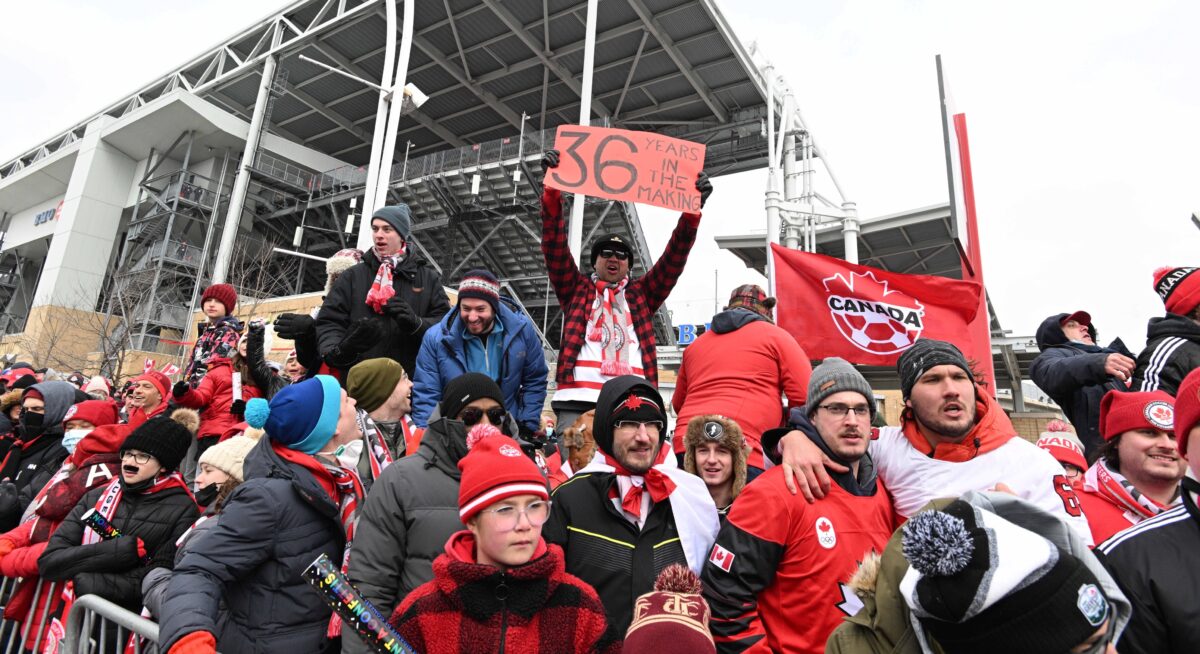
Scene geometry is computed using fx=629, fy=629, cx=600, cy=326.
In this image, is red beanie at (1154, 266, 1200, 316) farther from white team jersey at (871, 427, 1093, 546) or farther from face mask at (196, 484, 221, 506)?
face mask at (196, 484, 221, 506)

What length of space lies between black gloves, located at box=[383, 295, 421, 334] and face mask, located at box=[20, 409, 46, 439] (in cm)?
328

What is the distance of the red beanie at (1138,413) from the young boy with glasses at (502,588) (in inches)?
92.4

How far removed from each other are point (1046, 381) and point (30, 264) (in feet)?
150

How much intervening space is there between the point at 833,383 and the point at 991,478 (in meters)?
0.61

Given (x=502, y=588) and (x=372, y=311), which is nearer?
(x=502, y=588)

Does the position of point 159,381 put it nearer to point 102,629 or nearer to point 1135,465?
point 102,629

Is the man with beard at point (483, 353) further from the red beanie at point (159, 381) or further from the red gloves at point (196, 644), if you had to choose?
the red beanie at point (159, 381)

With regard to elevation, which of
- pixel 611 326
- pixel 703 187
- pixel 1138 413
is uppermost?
pixel 703 187

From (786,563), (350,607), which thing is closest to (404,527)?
(350,607)

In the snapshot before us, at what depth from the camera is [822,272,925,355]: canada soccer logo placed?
237 inches

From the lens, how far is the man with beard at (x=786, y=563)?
2104 mm

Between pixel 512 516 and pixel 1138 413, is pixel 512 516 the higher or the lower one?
the lower one

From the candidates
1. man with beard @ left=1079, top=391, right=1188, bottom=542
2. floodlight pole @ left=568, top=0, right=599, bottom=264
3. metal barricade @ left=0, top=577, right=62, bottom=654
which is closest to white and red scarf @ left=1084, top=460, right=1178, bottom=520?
man with beard @ left=1079, top=391, right=1188, bottom=542

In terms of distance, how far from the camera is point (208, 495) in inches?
141
